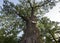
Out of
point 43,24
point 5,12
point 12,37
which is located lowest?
point 12,37

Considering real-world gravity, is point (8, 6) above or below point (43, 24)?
above

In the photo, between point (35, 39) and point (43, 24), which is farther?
point (43, 24)

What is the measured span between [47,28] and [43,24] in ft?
2.40

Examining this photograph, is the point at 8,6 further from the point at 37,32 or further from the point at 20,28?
the point at 37,32

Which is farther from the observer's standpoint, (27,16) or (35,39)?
(27,16)

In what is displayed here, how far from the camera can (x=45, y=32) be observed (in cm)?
2127

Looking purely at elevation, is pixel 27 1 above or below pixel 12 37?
above

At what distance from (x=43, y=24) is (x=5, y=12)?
5114 millimetres

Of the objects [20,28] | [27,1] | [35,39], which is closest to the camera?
[35,39]

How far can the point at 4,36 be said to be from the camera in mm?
21406

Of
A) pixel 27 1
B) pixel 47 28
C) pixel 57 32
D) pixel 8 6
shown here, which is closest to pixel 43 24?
pixel 47 28

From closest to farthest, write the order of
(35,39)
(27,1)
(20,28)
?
(35,39) → (27,1) → (20,28)

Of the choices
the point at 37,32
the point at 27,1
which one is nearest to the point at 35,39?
the point at 37,32

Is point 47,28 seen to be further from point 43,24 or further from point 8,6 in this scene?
point 8,6
